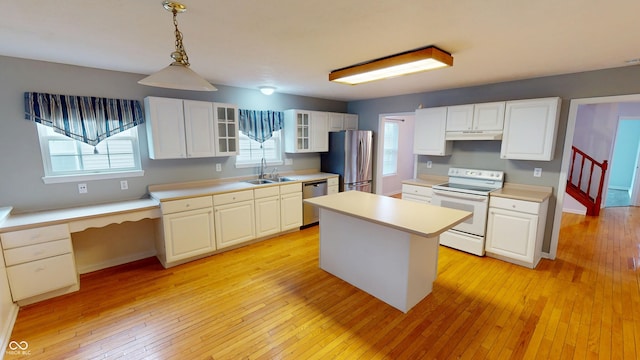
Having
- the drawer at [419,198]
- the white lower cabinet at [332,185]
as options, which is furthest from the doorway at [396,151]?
the drawer at [419,198]

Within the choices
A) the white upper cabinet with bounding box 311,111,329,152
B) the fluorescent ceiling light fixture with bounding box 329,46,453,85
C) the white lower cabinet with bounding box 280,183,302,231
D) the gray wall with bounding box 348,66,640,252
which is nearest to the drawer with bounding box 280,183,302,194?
the white lower cabinet with bounding box 280,183,302,231

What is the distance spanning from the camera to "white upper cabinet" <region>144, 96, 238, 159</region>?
127 inches

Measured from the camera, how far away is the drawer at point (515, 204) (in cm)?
309

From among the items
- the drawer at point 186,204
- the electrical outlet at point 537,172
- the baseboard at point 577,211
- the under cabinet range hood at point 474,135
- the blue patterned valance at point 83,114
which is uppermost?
the blue patterned valance at point 83,114

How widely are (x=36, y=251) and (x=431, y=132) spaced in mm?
4817

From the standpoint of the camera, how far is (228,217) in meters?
3.63

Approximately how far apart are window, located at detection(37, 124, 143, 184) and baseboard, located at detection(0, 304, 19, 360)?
1232 millimetres

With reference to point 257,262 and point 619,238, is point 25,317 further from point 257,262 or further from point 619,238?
point 619,238

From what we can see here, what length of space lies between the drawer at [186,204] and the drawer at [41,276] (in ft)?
3.01

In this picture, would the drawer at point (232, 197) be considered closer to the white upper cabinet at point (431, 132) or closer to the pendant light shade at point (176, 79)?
the pendant light shade at point (176, 79)

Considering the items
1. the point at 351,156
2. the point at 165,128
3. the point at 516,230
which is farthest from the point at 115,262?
the point at 516,230

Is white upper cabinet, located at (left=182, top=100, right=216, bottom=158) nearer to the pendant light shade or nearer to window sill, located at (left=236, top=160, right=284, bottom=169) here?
window sill, located at (left=236, top=160, right=284, bottom=169)

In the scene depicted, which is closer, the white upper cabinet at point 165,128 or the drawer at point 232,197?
the white upper cabinet at point 165,128
